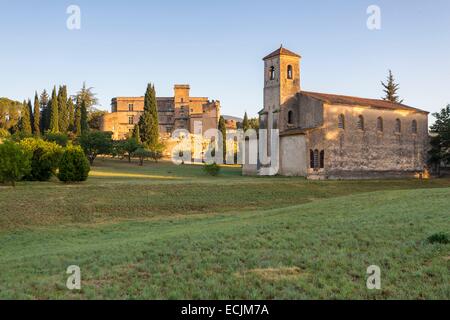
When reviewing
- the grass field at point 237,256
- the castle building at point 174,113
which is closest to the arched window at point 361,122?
the grass field at point 237,256

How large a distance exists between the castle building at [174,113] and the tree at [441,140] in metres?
52.2

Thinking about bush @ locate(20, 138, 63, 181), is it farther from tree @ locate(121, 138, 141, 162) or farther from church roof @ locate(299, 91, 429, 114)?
tree @ locate(121, 138, 141, 162)

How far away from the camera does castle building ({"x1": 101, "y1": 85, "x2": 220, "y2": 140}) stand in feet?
314

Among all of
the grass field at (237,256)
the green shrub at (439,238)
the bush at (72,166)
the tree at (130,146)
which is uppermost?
the tree at (130,146)

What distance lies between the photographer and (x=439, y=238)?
10.0m

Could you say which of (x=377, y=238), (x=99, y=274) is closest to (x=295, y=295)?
(x=99, y=274)

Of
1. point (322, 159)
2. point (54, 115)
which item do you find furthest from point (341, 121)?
point (54, 115)

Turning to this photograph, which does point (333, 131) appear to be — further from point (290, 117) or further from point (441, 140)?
point (441, 140)

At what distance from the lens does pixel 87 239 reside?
15.7 metres

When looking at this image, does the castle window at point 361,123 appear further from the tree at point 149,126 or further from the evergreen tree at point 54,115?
the evergreen tree at point 54,115

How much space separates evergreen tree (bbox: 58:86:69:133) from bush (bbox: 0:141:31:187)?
170ft

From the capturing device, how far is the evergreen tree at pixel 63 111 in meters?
74.8

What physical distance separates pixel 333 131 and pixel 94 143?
3005cm

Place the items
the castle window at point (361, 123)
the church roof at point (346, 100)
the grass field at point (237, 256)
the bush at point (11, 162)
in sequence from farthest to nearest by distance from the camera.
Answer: the castle window at point (361, 123), the church roof at point (346, 100), the bush at point (11, 162), the grass field at point (237, 256)
